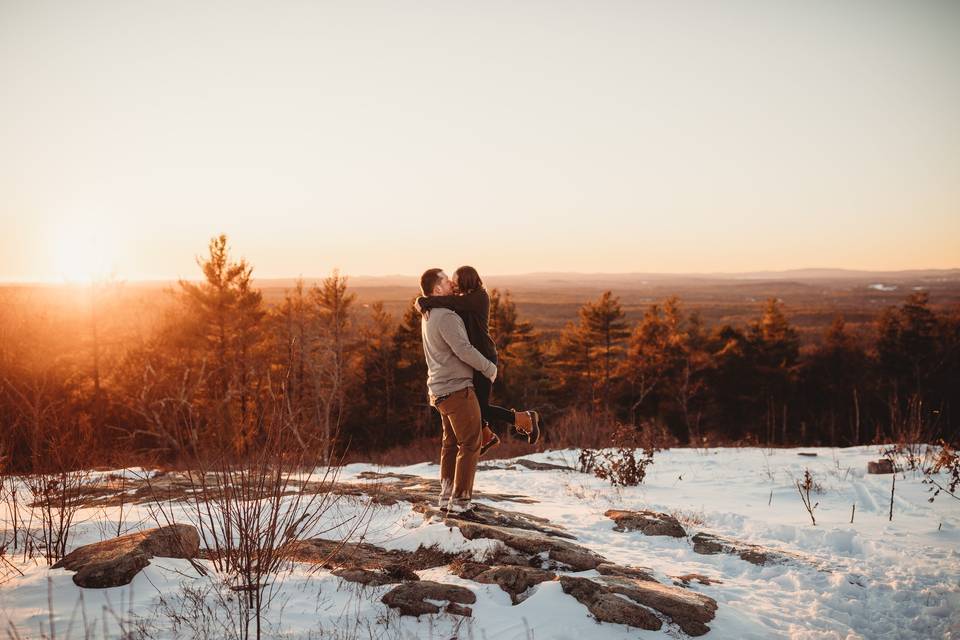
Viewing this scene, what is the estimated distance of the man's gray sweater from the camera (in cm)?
457

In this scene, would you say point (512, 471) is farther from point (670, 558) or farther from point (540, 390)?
A: point (540, 390)

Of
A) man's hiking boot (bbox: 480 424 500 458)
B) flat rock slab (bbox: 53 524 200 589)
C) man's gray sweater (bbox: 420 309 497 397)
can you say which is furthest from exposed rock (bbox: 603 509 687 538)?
flat rock slab (bbox: 53 524 200 589)

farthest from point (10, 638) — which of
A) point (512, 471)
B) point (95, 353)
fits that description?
point (95, 353)

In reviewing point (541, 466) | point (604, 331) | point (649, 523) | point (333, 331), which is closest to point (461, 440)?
→ point (649, 523)

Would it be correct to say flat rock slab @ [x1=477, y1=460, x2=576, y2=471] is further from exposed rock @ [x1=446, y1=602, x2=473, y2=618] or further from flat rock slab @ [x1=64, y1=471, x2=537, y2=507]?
exposed rock @ [x1=446, y1=602, x2=473, y2=618]

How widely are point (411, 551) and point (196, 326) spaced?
Answer: 21870 mm

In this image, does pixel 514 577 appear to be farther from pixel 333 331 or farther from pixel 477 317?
pixel 333 331

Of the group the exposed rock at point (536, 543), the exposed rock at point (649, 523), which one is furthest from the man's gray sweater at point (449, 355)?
the exposed rock at point (649, 523)

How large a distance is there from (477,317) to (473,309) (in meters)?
0.09

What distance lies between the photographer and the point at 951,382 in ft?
98.4

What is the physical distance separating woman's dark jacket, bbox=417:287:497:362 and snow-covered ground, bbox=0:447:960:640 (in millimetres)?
1629

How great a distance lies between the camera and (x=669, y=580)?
4062 mm

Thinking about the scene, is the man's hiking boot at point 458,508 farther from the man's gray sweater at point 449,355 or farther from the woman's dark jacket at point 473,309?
the woman's dark jacket at point 473,309

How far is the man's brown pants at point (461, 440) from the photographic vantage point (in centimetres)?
473
